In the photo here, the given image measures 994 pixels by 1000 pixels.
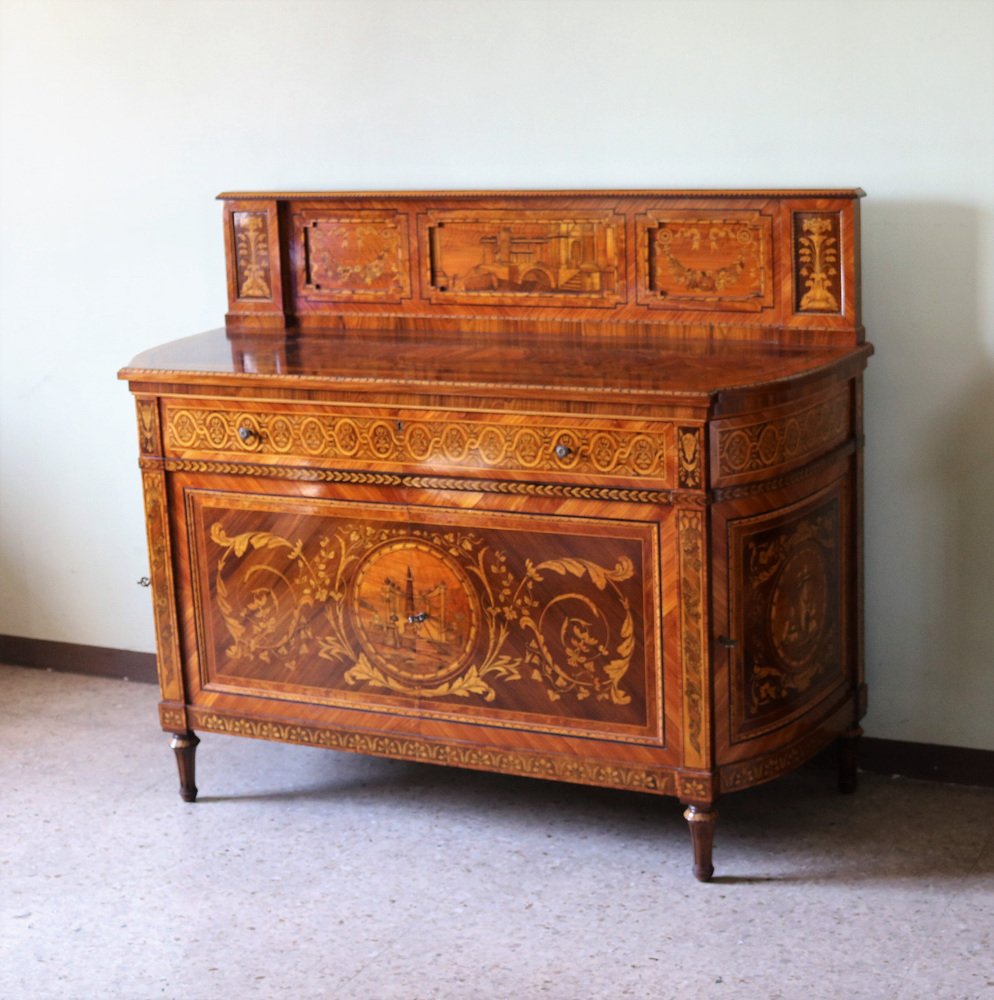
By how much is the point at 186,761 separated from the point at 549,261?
4.56 ft

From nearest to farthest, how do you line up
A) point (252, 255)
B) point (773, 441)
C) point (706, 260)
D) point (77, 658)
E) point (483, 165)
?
point (773, 441)
point (706, 260)
point (483, 165)
point (252, 255)
point (77, 658)

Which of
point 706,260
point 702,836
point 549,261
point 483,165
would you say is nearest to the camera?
point 702,836

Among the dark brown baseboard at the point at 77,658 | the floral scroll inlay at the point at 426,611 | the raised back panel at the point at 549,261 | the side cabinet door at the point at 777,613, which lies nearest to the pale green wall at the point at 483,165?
the dark brown baseboard at the point at 77,658

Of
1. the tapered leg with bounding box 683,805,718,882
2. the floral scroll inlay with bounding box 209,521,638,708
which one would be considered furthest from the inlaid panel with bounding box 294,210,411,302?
the tapered leg with bounding box 683,805,718,882

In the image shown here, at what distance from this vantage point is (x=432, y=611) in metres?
3.27

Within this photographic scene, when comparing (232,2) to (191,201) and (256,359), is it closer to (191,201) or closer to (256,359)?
(191,201)

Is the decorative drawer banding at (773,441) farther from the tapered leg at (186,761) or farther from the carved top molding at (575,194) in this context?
the tapered leg at (186,761)

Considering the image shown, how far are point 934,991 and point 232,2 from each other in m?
2.75

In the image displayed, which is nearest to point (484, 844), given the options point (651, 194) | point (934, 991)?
point (934, 991)

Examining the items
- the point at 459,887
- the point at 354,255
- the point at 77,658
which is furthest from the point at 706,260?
the point at 77,658

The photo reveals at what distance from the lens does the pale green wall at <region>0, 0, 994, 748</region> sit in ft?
10.9

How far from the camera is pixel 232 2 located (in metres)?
3.92

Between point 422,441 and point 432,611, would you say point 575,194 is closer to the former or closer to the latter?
point 422,441

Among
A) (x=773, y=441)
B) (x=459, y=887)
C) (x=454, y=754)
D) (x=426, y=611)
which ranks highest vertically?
(x=773, y=441)
